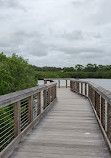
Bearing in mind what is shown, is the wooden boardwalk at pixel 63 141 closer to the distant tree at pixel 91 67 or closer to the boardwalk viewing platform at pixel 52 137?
the boardwalk viewing platform at pixel 52 137

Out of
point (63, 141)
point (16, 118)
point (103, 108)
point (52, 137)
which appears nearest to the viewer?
point (16, 118)

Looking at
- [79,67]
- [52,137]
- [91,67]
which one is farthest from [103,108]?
[79,67]

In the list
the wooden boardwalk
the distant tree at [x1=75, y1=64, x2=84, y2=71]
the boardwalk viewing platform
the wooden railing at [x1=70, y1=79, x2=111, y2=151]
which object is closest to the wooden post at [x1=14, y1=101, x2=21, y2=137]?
the boardwalk viewing platform

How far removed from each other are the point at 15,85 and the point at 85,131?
21160 millimetres

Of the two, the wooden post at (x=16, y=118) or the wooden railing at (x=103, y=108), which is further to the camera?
the wooden post at (x=16, y=118)

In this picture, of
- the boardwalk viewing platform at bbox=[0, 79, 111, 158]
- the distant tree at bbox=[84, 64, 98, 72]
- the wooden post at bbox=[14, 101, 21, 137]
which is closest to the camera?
the boardwalk viewing platform at bbox=[0, 79, 111, 158]

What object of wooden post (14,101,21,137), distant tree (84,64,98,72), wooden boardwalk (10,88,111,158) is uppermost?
distant tree (84,64,98,72)

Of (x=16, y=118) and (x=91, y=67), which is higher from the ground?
(x=91, y=67)

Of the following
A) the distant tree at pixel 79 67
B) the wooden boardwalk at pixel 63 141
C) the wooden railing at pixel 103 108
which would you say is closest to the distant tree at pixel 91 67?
the distant tree at pixel 79 67

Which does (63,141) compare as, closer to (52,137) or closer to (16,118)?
(52,137)

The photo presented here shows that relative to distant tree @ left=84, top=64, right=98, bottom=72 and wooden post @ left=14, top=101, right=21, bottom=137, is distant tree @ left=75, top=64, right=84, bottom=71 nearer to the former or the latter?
distant tree @ left=84, top=64, right=98, bottom=72

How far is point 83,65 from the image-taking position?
232ft

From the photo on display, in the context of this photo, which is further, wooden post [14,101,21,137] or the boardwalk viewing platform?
wooden post [14,101,21,137]

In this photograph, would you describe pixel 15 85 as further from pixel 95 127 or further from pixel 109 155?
pixel 109 155
